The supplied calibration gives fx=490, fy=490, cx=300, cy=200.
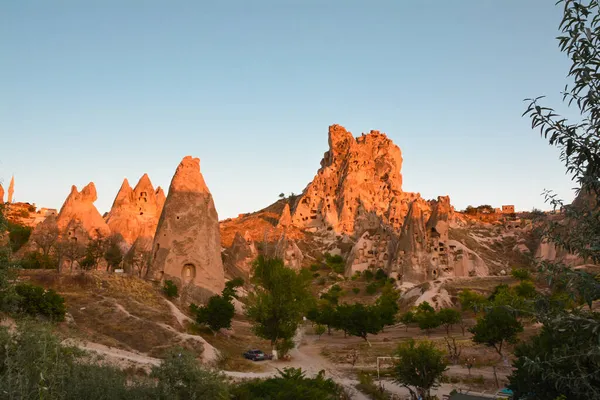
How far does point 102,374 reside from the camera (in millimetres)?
9828

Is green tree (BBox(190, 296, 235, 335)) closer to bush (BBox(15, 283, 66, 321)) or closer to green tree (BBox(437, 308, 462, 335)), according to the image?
bush (BBox(15, 283, 66, 321))

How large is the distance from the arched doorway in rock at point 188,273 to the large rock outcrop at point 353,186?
45.0m

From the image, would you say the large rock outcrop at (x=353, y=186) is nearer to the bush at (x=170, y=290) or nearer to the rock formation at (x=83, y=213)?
the rock formation at (x=83, y=213)

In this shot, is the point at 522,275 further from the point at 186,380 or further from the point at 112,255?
the point at 186,380

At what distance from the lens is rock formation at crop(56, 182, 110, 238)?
41231mm

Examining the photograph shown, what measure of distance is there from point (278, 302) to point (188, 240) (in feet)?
30.9

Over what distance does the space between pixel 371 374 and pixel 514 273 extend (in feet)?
88.9

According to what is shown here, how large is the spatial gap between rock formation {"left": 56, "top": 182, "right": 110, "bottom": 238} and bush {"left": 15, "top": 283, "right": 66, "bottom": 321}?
2181 cm

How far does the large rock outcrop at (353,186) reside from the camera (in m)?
77.8

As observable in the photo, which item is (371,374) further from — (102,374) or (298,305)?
(102,374)

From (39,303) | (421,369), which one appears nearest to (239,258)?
(39,303)

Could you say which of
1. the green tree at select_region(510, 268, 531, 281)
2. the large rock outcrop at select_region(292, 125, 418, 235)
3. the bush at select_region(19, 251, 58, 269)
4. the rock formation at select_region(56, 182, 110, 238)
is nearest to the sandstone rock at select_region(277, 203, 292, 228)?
the large rock outcrop at select_region(292, 125, 418, 235)

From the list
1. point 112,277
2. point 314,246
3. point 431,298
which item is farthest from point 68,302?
point 314,246

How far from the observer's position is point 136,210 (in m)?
54.2
